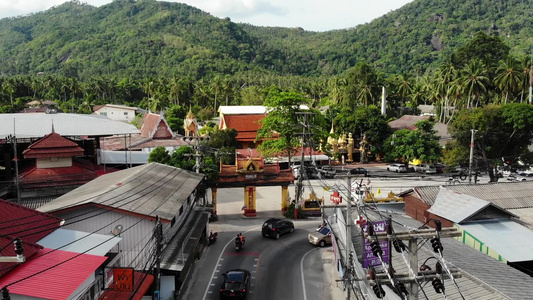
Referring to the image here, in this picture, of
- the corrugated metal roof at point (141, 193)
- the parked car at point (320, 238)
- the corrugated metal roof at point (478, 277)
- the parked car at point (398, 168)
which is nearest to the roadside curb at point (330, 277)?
the parked car at point (320, 238)

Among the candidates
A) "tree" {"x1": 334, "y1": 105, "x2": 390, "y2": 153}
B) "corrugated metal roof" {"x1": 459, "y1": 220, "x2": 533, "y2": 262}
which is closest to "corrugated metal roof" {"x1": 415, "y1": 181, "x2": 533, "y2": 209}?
"corrugated metal roof" {"x1": 459, "y1": 220, "x2": 533, "y2": 262}

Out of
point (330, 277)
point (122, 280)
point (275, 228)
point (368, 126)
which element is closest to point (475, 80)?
point (368, 126)

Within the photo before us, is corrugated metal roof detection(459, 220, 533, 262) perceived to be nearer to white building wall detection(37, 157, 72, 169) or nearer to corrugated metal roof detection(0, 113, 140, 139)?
white building wall detection(37, 157, 72, 169)

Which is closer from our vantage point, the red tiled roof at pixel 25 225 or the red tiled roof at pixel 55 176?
the red tiled roof at pixel 25 225

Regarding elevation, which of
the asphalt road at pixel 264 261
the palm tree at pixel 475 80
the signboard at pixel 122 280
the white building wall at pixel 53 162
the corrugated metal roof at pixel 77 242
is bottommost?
the asphalt road at pixel 264 261

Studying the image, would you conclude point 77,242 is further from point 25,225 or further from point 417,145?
point 417,145

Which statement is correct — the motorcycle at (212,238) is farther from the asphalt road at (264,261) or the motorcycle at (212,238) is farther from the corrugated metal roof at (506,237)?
the corrugated metal roof at (506,237)
